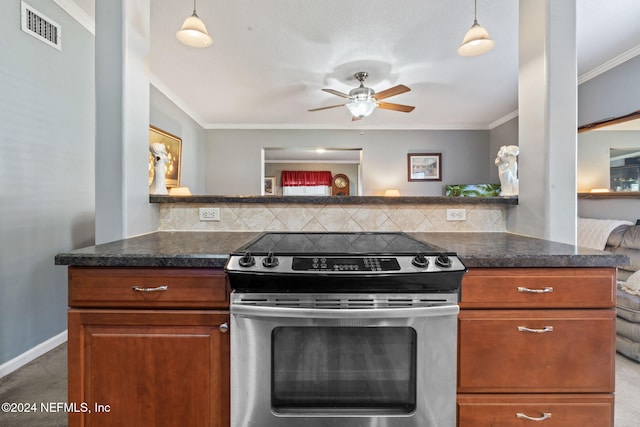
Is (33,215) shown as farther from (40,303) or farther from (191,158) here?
(191,158)

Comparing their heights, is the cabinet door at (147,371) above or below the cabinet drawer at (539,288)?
below

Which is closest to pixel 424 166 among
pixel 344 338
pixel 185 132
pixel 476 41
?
pixel 476 41

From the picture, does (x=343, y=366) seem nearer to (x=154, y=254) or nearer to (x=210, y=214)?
(x=154, y=254)

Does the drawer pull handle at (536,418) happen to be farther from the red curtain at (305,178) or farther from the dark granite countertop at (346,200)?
the red curtain at (305,178)

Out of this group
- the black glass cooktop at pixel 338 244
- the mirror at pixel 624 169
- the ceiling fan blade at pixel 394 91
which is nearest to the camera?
the black glass cooktop at pixel 338 244

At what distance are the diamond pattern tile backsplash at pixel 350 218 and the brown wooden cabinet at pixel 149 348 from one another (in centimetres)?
66

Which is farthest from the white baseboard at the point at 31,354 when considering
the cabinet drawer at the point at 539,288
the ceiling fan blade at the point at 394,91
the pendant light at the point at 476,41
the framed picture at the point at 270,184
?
the framed picture at the point at 270,184

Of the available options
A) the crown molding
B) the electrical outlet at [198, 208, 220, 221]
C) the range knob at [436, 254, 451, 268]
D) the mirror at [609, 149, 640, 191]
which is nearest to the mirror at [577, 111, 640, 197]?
the mirror at [609, 149, 640, 191]

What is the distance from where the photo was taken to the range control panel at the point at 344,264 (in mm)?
970

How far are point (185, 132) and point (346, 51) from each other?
9.41ft

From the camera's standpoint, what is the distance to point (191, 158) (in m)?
4.88

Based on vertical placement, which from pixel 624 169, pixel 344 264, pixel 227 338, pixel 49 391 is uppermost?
pixel 624 169

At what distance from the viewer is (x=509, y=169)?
1.70m

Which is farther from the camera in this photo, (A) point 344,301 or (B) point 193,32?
(B) point 193,32
